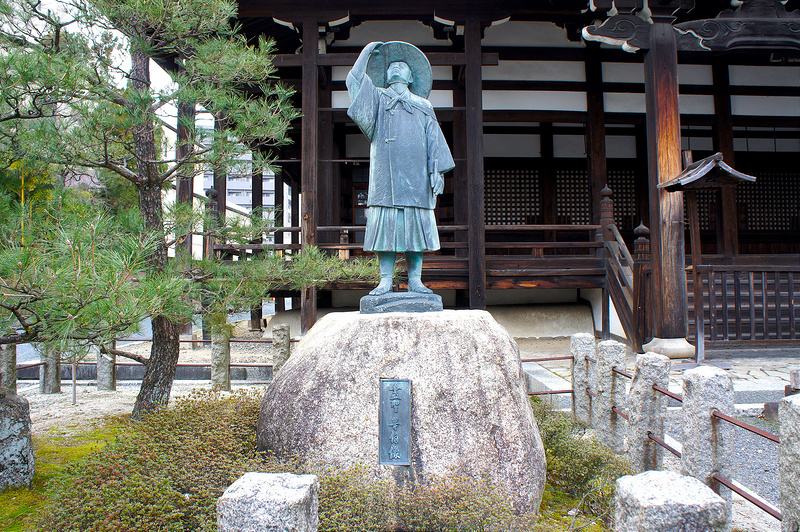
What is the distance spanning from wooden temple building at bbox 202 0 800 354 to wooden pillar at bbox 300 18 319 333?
0.09 feet

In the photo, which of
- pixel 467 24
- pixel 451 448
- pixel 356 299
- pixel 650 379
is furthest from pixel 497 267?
pixel 451 448

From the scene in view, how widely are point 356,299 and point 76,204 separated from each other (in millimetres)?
6133

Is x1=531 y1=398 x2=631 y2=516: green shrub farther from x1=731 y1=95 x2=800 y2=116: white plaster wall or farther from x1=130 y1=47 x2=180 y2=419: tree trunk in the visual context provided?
x1=731 y1=95 x2=800 y2=116: white plaster wall

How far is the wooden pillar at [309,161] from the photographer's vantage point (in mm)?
7512

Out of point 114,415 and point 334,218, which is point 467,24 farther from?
point 114,415

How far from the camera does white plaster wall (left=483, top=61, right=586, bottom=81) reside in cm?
984

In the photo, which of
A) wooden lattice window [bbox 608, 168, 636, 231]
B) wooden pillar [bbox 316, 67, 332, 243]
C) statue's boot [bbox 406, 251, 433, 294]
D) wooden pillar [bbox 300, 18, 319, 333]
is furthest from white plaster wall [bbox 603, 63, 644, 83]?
statue's boot [bbox 406, 251, 433, 294]

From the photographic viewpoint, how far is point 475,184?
7.75 m

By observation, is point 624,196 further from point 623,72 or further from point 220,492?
point 220,492

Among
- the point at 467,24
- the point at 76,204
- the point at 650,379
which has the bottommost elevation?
the point at 650,379

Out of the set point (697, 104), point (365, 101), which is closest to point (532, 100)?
point (697, 104)

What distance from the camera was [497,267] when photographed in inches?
331

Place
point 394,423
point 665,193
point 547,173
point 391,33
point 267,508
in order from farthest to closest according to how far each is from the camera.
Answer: point 547,173 < point 391,33 < point 665,193 < point 394,423 < point 267,508

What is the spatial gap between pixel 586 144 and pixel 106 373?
9000mm
